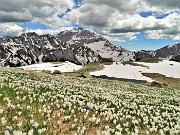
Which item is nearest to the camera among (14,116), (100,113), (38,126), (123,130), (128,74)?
(38,126)

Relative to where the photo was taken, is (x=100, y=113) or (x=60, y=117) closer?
(x=60, y=117)

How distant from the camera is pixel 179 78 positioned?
14888 cm

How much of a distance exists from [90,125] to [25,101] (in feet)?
15.9

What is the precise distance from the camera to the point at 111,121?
1628 centimetres

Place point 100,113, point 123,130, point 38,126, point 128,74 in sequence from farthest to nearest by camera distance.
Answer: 1. point 128,74
2. point 100,113
3. point 123,130
4. point 38,126

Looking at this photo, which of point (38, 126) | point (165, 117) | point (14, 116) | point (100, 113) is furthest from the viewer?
point (165, 117)

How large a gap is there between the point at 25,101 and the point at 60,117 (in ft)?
10.6

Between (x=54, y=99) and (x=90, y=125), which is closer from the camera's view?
(x=90, y=125)

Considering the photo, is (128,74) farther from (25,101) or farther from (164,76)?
(25,101)

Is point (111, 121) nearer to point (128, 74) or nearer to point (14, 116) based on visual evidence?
point (14, 116)

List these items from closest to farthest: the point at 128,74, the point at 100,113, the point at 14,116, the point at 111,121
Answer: the point at 14,116 < the point at 111,121 < the point at 100,113 < the point at 128,74

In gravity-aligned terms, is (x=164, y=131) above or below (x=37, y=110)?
below

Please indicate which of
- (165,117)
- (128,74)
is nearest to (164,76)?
(128,74)

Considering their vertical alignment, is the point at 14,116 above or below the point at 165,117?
above
